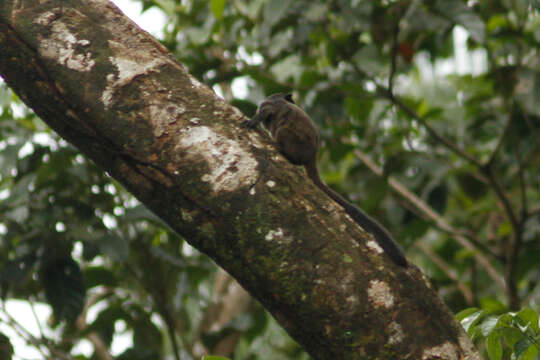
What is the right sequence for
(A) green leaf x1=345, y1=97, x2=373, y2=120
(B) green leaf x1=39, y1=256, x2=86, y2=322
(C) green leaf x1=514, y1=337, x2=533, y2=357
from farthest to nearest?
(A) green leaf x1=345, y1=97, x2=373, y2=120
(B) green leaf x1=39, y1=256, x2=86, y2=322
(C) green leaf x1=514, y1=337, x2=533, y2=357

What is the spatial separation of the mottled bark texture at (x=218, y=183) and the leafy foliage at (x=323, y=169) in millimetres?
1062

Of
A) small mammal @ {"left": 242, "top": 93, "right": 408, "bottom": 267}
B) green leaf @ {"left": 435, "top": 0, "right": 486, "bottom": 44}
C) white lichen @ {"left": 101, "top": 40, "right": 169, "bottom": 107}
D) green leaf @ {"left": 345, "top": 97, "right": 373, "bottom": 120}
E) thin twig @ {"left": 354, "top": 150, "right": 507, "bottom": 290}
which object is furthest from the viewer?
thin twig @ {"left": 354, "top": 150, "right": 507, "bottom": 290}

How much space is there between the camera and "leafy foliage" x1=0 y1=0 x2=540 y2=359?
2855 millimetres

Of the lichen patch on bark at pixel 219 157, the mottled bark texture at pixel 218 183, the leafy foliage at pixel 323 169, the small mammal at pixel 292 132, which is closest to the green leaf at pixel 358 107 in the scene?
the leafy foliage at pixel 323 169

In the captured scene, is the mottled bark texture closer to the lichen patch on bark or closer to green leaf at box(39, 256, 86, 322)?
the lichen patch on bark

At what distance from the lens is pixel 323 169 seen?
478 cm

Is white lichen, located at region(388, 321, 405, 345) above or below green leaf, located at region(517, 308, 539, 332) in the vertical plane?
below

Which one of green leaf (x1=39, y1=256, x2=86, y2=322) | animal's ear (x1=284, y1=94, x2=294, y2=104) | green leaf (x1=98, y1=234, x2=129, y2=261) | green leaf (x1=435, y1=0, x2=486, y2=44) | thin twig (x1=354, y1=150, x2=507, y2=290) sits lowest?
green leaf (x1=39, y1=256, x2=86, y2=322)

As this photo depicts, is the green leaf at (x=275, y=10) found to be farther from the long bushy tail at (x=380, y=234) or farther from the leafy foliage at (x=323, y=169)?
the long bushy tail at (x=380, y=234)

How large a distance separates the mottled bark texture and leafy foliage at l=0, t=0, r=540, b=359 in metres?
1.06

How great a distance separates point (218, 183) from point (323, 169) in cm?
318

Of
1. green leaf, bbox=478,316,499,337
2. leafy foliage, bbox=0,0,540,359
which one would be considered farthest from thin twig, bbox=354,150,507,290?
green leaf, bbox=478,316,499,337

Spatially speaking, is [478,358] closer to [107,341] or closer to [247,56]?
[107,341]

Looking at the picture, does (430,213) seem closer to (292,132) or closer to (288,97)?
(288,97)
